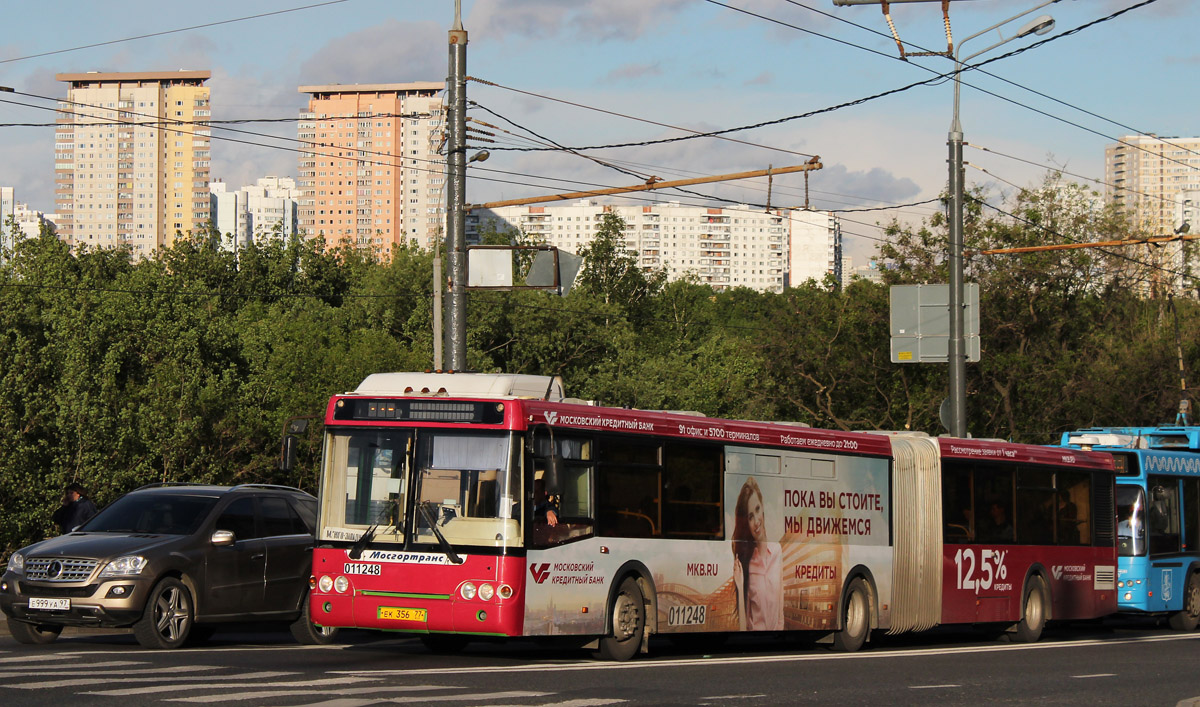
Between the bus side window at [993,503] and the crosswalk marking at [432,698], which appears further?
the bus side window at [993,503]

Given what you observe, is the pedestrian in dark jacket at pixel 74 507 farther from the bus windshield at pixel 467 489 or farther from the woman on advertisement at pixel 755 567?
the woman on advertisement at pixel 755 567

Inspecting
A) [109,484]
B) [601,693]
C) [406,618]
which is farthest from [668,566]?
[109,484]

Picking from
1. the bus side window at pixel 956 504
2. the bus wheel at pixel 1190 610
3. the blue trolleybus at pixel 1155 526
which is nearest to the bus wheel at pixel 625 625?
the bus side window at pixel 956 504

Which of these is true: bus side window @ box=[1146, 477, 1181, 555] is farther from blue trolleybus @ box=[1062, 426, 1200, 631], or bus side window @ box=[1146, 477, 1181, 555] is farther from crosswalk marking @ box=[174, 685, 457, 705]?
crosswalk marking @ box=[174, 685, 457, 705]

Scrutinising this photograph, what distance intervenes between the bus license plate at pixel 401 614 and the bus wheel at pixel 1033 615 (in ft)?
34.9

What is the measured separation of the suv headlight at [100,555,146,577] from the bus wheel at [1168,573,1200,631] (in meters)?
17.0

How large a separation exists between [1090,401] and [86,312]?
26.6 meters

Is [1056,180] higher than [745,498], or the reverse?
[1056,180]

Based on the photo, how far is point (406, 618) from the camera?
13.5 metres

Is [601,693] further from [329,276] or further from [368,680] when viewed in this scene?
[329,276]

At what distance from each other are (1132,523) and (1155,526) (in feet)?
1.68

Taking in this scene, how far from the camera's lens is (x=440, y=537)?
1342 cm

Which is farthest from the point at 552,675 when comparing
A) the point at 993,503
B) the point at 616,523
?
the point at 993,503

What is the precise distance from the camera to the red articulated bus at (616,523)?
1344 centimetres
